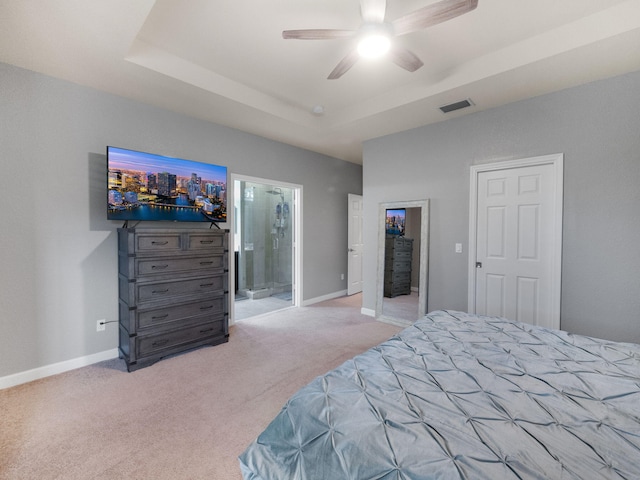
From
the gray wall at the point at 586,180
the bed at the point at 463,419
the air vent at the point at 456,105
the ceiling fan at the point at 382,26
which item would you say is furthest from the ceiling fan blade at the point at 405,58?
the bed at the point at 463,419

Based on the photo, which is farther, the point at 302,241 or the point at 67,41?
the point at 302,241

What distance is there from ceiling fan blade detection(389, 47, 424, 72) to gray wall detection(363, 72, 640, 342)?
5.04ft

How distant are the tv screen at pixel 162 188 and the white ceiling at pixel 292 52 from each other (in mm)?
675

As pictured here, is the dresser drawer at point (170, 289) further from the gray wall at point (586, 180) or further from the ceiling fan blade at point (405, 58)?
the gray wall at point (586, 180)

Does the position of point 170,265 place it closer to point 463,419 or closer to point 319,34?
point 319,34

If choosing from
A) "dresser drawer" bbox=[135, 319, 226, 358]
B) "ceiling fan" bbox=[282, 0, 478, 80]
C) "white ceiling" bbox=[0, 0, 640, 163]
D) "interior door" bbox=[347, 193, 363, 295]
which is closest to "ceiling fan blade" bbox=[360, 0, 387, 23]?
"ceiling fan" bbox=[282, 0, 478, 80]

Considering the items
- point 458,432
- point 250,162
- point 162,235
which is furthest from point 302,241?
point 458,432

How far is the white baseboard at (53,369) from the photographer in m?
2.41

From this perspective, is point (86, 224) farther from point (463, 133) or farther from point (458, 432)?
point (463, 133)

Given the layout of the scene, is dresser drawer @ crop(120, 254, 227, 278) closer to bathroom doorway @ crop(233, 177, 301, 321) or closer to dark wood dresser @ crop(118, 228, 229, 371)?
dark wood dresser @ crop(118, 228, 229, 371)

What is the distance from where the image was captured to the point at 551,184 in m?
2.91

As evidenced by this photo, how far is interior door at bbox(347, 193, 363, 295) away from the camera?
579 cm

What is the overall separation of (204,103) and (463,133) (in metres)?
3.05

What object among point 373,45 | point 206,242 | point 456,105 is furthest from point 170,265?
point 456,105
